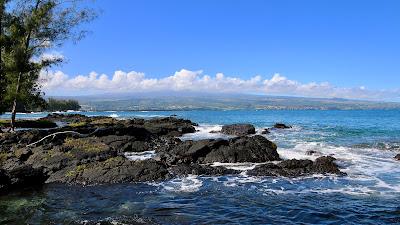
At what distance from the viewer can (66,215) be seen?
18.0 meters

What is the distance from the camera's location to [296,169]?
2783 cm

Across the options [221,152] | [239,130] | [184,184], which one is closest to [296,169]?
[221,152]

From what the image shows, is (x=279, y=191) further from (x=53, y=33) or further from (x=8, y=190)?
(x=53, y=33)

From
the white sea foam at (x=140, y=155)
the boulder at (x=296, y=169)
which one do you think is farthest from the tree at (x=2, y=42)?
the boulder at (x=296, y=169)

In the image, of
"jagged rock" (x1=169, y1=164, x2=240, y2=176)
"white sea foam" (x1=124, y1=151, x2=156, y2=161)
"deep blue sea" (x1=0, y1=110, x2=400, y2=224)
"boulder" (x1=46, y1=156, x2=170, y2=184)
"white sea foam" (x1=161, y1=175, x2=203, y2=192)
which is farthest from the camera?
"white sea foam" (x1=124, y1=151, x2=156, y2=161)

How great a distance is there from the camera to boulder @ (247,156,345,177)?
88.5 feet

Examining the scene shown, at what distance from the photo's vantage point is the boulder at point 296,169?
26969mm

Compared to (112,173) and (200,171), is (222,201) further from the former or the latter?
(112,173)

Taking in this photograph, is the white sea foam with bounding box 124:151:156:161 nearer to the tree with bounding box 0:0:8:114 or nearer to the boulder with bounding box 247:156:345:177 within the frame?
the boulder with bounding box 247:156:345:177

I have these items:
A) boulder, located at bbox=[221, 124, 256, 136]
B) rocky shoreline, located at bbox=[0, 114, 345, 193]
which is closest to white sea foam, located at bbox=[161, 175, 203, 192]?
rocky shoreline, located at bbox=[0, 114, 345, 193]

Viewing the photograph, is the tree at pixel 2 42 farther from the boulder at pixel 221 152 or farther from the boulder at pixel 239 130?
the boulder at pixel 239 130

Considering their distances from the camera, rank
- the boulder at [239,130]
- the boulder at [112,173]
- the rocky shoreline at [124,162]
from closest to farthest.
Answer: the boulder at [112,173] → the rocky shoreline at [124,162] → the boulder at [239,130]

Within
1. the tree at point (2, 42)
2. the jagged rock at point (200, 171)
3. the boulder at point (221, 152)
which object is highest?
the tree at point (2, 42)

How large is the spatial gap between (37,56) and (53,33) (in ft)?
11.0
